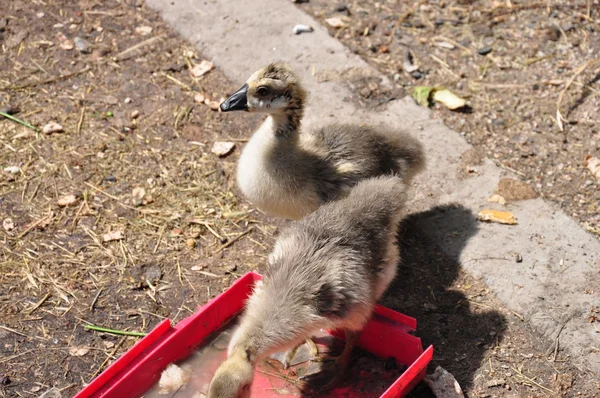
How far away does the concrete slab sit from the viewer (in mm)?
4137

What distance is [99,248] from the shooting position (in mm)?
4500

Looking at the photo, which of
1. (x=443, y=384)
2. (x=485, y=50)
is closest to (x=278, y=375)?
(x=443, y=384)

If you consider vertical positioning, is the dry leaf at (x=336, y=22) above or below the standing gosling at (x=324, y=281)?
below

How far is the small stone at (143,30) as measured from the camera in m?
6.20

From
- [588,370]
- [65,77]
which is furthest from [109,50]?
[588,370]

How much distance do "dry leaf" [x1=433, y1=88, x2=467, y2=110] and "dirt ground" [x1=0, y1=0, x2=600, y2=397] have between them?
3.36 feet

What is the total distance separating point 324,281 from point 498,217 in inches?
66.9

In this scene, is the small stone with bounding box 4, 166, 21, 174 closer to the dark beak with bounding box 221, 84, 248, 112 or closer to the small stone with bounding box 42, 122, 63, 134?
the small stone with bounding box 42, 122, 63, 134

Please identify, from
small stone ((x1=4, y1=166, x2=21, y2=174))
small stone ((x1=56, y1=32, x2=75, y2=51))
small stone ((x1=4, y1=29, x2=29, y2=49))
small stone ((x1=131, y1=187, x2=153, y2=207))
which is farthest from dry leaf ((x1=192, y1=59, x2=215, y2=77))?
small stone ((x1=4, y1=166, x2=21, y2=174))

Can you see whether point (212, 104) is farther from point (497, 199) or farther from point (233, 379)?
point (233, 379)

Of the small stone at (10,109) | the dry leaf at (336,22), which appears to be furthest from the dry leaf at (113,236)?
the dry leaf at (336,22)

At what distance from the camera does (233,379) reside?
118 inches

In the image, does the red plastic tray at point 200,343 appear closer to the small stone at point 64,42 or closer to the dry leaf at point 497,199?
the dry leaf at point 497,199

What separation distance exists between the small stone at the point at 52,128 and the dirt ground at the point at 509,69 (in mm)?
2196
